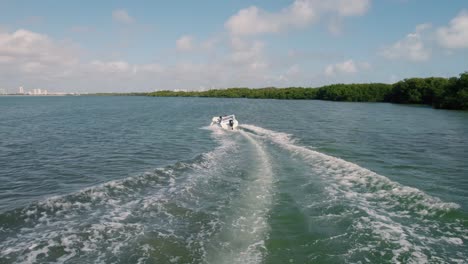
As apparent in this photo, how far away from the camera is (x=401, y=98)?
9712cm

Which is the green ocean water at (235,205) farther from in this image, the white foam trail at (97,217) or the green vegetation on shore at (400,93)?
the green vegetation on shore at (400,93)

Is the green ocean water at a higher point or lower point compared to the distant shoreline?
lower

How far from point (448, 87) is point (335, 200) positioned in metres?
71.7

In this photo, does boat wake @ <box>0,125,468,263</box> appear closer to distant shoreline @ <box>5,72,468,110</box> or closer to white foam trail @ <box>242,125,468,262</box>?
white foam trail @ <box>242,125,468,262</box>

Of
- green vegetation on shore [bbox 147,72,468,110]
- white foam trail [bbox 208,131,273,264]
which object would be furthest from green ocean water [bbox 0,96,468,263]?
green vegetation on shore [bbox 147,72,468,110]

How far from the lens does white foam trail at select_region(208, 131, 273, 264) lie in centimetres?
807

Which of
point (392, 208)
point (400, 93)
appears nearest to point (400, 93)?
point (400, 93)

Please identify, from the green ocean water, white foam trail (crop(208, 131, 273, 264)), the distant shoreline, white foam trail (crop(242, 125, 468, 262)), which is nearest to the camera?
white foam trail (crop(208, 131, 273, 264))

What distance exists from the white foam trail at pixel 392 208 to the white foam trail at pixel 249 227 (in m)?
2.24

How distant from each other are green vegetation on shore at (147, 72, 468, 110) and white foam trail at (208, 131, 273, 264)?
64.4m

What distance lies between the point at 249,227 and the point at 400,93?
100 metres

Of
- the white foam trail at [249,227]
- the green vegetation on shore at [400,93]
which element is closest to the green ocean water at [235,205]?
the white foam trail at [249,227]

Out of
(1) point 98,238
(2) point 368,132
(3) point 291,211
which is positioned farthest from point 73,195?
(2) point 368,132

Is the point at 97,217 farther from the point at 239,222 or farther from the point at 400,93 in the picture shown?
the point at 400,93
